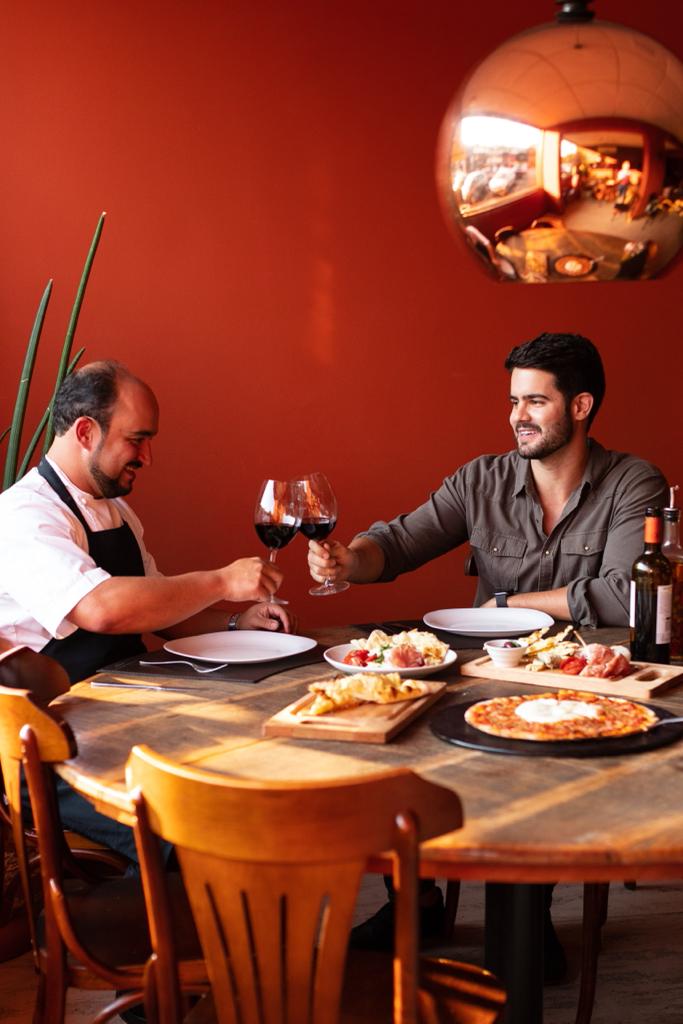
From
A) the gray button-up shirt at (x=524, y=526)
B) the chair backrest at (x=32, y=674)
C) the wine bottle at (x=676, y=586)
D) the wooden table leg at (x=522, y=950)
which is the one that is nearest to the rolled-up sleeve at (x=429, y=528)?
the gray button-up shirt at (x=524, y=526)

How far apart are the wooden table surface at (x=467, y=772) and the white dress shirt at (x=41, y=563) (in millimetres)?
276

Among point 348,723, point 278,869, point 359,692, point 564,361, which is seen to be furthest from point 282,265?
point 278,869

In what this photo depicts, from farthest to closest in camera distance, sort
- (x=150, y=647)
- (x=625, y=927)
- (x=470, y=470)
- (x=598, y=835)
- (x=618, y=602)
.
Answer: (x=150, y=647) → (x=470, y=470) → (x=625, y=927) → (x=618, y=602) → (x=598, y=835)

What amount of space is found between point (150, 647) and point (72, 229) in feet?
4.53

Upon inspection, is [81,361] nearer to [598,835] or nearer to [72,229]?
[72,229]

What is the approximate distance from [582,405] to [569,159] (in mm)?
1754

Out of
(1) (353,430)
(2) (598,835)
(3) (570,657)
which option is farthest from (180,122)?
(2) (598,835)

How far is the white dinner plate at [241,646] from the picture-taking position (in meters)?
2.35

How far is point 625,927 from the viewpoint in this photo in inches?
117

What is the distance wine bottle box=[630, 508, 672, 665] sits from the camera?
88.1 inches

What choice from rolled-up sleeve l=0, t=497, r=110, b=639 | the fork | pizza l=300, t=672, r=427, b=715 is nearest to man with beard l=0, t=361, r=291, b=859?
rolled-up sleeve l=0, t=497, r=110, b=639

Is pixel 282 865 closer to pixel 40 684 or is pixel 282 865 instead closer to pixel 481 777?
pixel 481 777

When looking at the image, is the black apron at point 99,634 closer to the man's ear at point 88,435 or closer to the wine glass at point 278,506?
the man's ear at point 88,435

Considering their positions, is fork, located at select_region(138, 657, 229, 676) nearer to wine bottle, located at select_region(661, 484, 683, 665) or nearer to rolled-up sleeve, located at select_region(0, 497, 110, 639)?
rolled-up sleeve, located at select_region(0, 497, 110, 639)
